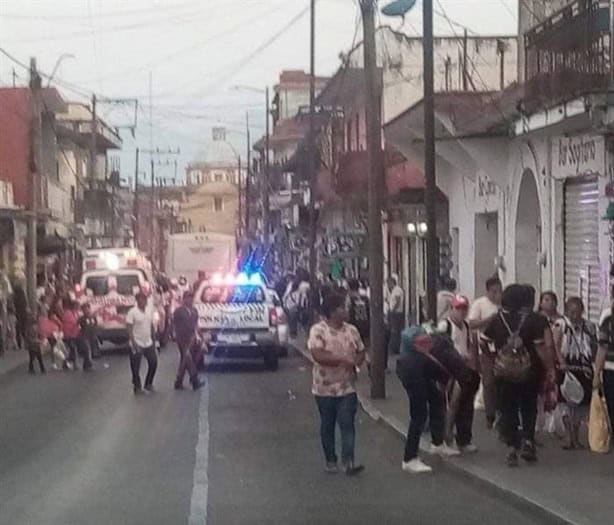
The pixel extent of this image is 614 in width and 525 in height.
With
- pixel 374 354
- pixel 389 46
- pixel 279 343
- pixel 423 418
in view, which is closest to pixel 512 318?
pixel 423 418

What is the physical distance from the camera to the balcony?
→ 1898 centimetres

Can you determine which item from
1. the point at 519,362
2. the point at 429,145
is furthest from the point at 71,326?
the point at 519,362

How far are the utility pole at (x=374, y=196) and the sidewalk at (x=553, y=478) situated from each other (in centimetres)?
480

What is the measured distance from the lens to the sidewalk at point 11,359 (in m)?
33.8

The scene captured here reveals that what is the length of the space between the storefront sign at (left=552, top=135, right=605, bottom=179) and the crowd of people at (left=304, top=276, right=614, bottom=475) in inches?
182

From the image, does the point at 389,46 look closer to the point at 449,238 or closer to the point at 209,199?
the point at 449,238

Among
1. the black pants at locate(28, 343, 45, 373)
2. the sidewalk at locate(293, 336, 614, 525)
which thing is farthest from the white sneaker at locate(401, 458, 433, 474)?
the black pants at locate(28, 343, 45, 373)

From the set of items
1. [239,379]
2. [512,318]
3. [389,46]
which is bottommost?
[239,379]

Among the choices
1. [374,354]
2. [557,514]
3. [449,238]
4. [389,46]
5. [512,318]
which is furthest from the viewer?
[389,46]

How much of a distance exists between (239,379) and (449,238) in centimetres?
856

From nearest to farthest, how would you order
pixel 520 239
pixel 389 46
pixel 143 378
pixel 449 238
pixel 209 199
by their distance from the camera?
pixel 520 239
pixel 143 378
pixel 449 238
pixel 389 46
pixel 209 199

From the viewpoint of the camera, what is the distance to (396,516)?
12961mm

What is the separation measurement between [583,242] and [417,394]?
7.91m

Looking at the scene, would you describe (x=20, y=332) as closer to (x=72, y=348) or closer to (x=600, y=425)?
(x=72, y=348)
